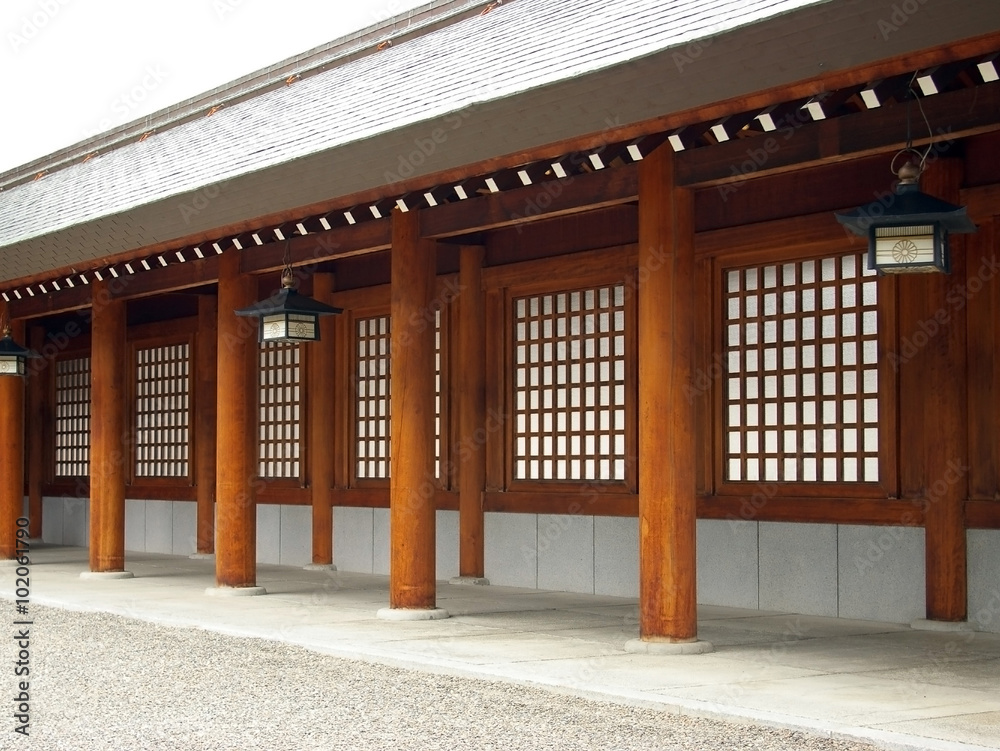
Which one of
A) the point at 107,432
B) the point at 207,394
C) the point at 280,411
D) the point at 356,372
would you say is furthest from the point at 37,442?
the point at 356,372

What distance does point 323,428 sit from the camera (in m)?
16.5

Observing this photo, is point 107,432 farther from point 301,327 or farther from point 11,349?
point 301,327

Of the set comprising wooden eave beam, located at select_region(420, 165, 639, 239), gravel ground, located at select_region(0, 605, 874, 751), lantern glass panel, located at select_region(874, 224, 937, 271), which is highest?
wooden eave beam, located at select_region(420, 165, 639, 239)

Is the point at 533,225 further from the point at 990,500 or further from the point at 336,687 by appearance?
the point at 336,687

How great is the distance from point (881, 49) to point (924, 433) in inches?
173

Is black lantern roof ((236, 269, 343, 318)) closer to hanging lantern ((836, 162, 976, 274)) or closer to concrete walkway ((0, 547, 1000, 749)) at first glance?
concrete walkway ((0, 547, 1000, 749))

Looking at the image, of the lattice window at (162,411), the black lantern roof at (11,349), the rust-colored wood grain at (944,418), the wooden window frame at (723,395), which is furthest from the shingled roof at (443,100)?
the lattice window at (162,411)

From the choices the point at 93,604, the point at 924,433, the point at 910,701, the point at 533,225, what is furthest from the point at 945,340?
the point at 93,604

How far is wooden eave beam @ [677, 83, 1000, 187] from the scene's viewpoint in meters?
8.09

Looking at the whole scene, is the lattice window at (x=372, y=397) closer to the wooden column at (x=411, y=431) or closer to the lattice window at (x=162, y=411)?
the lattice window at (x=162, y=411)

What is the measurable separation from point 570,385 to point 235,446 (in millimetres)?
3345

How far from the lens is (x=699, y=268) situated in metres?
12.3

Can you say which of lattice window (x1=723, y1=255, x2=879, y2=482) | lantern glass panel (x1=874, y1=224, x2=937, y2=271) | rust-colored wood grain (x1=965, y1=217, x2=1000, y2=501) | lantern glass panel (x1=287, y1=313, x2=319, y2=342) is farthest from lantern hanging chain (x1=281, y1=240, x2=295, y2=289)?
lantern glass panel (x1=874, y1=224, x2=937, y2=271)

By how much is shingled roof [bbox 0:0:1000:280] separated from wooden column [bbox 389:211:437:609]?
101 cm
